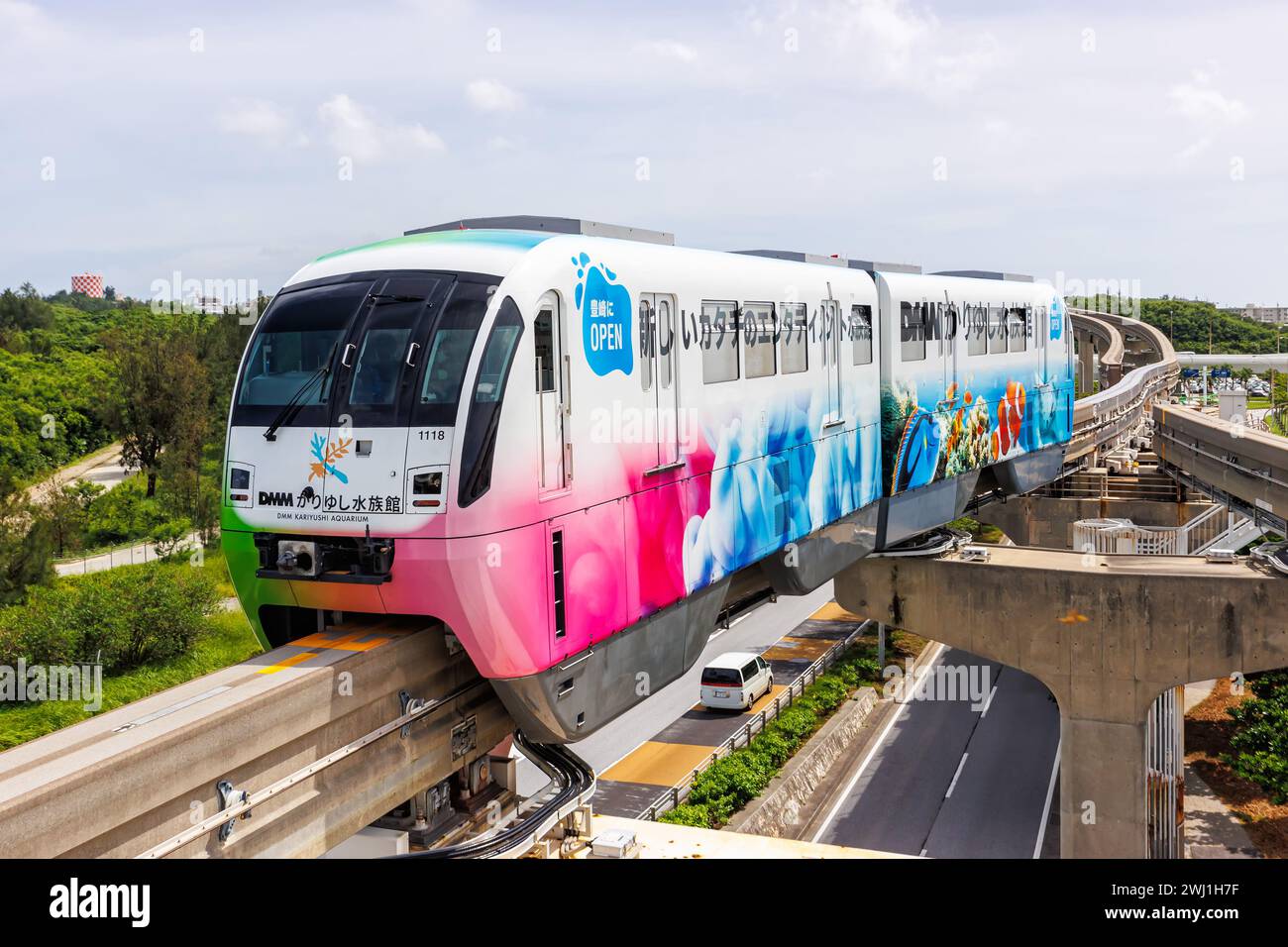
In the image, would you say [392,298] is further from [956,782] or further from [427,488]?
[956,782]

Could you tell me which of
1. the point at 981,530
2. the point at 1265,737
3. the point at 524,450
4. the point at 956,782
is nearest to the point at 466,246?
the point at 524,450

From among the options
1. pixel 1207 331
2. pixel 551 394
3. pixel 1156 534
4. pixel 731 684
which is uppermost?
pixel 1207 331

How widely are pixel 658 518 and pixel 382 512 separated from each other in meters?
2.76

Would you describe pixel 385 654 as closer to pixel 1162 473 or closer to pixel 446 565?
pixel 446 565

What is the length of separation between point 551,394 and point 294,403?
74.6 inches

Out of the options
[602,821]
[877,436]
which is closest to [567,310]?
[602,821]

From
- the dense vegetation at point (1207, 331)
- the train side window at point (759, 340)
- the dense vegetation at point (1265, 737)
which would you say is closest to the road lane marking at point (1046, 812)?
the dense vegetation at point (1265, 737)

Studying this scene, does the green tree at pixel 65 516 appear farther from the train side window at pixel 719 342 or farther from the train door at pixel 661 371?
the train door at pixel 661 371

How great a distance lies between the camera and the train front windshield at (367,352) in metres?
8.00

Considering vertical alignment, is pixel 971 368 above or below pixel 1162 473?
above

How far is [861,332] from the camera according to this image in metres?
14.8

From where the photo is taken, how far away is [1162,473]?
34.0 m

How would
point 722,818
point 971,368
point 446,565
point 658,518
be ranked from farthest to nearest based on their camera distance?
1. point 722,818
2. point 971,368
3. point 658,518
4. point 446,565

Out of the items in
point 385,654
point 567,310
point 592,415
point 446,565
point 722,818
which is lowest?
point 722,818
